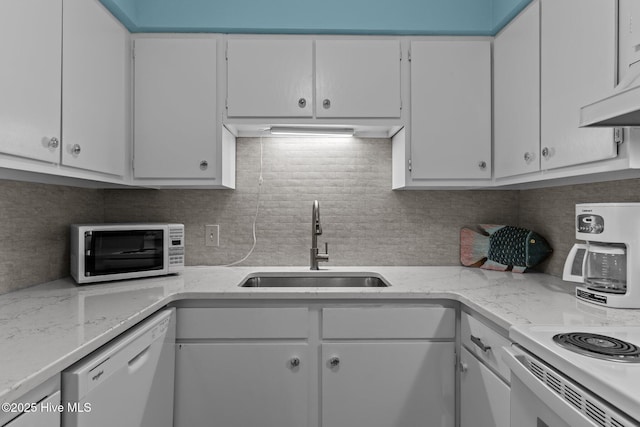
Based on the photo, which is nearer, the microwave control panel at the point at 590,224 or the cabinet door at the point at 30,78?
the cabinet door at the point at 30,78

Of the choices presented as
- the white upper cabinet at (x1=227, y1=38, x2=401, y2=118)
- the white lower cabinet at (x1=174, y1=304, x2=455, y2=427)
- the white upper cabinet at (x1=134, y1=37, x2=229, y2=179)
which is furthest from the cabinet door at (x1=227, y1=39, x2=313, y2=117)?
the white lower cabinet at (x1=174, y1=304, x2=455, y2=427)

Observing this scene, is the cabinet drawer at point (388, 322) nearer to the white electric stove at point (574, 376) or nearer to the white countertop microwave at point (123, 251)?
the white electric stove at point (574, 376)

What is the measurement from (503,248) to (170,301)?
1.73m

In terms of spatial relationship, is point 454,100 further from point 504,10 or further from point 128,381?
point 128,381

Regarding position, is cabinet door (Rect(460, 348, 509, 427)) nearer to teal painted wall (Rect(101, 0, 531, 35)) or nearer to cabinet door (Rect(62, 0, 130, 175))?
teal painted wall (Rect(101, 0, 531, 35))

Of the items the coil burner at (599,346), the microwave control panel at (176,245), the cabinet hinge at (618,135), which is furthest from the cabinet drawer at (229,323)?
the cabinet hinge at (618,135)

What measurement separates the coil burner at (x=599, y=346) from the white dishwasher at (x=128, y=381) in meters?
1.19

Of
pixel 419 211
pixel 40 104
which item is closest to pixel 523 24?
pixel 419 211

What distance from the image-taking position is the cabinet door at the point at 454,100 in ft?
6.47

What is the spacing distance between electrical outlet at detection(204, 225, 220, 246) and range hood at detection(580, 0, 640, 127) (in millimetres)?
1853

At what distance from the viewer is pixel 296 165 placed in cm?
230

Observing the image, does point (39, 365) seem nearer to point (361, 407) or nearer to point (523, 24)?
point (361, 407)

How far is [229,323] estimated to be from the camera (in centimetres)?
161

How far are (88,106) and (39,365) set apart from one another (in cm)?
113
